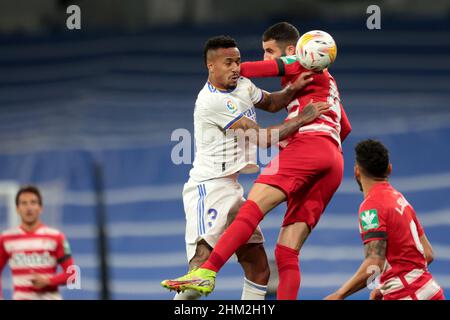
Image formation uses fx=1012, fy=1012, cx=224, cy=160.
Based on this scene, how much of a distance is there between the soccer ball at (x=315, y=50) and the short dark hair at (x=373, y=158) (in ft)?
1.80

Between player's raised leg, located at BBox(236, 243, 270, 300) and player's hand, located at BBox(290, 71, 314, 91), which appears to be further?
player's raised leg, located at BBox(236, 243, 270, 300)

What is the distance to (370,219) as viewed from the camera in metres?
5.69

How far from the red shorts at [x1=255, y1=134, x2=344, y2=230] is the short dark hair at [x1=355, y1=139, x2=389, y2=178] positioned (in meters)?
0.24

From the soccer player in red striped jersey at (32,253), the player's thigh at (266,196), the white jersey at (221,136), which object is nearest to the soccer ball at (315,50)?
the white jersey at (221,136)

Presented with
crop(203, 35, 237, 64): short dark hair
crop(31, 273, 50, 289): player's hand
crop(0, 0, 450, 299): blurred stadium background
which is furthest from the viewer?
crop(0, 0, 450, 299): blurred stadium background

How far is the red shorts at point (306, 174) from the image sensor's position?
19.5ft

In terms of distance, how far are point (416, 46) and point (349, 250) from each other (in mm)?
5398

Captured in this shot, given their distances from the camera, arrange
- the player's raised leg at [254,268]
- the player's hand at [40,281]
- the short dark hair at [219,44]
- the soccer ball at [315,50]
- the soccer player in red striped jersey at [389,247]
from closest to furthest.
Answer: the soccer player in red striped jersey at [389,247]
the soccer ball at [315,50]
the short dark hair at [219,44]
the player's raised leg at [254,268]
the player's hand at [40,281]

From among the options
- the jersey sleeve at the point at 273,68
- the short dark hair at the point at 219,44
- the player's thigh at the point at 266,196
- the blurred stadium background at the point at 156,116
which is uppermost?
the blurred stadium background at the point at 156,116

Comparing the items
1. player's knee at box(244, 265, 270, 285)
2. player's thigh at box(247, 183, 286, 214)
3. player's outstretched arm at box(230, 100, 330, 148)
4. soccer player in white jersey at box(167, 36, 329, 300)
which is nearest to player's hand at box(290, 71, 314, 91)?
soccer player in white jersey at box(167, 36, 329, 300)

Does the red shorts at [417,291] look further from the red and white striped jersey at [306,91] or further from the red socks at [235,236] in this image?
the red and white striped jersey at [306,91]

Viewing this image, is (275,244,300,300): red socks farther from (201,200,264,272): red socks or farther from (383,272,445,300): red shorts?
(383,272,445,300): red shorts

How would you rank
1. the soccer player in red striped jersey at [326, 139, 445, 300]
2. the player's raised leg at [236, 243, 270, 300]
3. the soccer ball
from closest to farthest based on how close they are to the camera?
the soccer player in red striped jersey at [326, 139, 445, 300] < the soccer ball < the player's raised leg at [236, 243, 270, 300]

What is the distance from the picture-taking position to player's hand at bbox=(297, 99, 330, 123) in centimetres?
602
